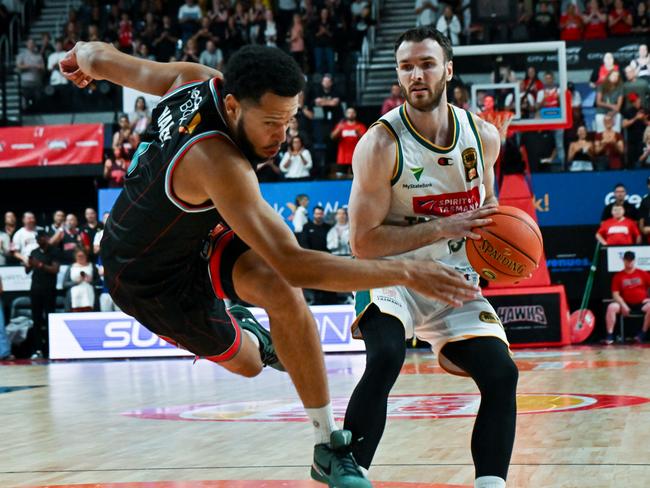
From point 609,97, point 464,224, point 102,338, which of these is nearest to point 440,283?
point 464,224

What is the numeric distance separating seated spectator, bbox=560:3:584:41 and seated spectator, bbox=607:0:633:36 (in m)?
0.47

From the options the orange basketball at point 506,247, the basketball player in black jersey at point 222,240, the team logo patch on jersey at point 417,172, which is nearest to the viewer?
the basketball player in black jersey at point 222,240

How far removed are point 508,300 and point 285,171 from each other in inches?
161

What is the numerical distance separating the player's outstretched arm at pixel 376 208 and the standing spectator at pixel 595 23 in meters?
13.2

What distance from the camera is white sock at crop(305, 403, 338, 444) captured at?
4.11m

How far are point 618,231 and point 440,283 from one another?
11.2 metres

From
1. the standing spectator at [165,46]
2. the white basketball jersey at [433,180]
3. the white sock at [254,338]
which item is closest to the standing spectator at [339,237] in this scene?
the standing spectator at [165,46]

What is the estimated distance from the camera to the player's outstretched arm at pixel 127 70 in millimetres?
4523

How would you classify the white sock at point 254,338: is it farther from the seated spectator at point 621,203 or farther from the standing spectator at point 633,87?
the standing spectator at point 633,87

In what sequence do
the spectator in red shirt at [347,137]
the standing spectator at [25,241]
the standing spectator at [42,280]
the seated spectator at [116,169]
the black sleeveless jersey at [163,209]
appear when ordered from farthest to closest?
1. the seated spectator at [116,169]
2. the spectator in red shirt at [347,137]
3. the standing spectator at [25,241]
4. the standing spectator at [42,280]
5. the black sleeveless jersey at [163,209]

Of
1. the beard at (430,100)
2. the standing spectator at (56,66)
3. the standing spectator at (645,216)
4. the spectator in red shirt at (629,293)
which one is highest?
the standing spectator at (56,66)

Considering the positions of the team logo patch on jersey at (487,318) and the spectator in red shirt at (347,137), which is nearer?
the team logo patch on jersey at (487,318)

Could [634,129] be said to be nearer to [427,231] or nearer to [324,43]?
[324,43]

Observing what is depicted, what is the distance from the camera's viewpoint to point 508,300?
44.3ft
